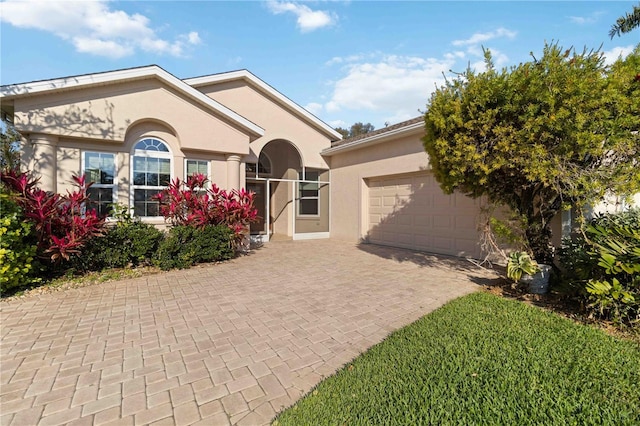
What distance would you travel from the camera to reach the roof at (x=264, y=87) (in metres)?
10.8

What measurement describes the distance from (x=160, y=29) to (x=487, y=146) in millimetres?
9652

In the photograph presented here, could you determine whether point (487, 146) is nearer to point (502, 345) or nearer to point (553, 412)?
point (502, 345)

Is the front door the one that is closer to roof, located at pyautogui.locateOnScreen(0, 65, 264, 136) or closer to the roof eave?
the roof eave

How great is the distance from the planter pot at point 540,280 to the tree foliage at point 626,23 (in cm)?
1221

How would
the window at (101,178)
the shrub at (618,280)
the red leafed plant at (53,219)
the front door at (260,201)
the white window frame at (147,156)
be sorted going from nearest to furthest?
1. the shrub at (618,280)
2. the red leafed plant at (53,219)
3. the window at (101,178)
4. the white window frame at (147,156)
5. the front door at (260,201)

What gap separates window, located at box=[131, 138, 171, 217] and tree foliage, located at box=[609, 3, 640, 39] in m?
17.2

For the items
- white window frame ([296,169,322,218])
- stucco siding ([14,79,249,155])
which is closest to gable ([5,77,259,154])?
stucco siding ([14,79,249,155])

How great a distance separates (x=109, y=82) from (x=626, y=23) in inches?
716

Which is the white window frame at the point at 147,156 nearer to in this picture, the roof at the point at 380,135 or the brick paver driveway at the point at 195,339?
the brick paver driveway at the point at 195,339

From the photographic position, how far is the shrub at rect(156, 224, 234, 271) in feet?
24.0

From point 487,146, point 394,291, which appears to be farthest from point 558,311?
point 487,146

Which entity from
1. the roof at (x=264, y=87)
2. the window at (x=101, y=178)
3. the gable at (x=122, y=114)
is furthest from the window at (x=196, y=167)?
the roof at (x=264, y=87)

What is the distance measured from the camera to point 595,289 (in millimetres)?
3871

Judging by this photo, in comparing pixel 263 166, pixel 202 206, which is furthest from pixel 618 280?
pixel 263 166
